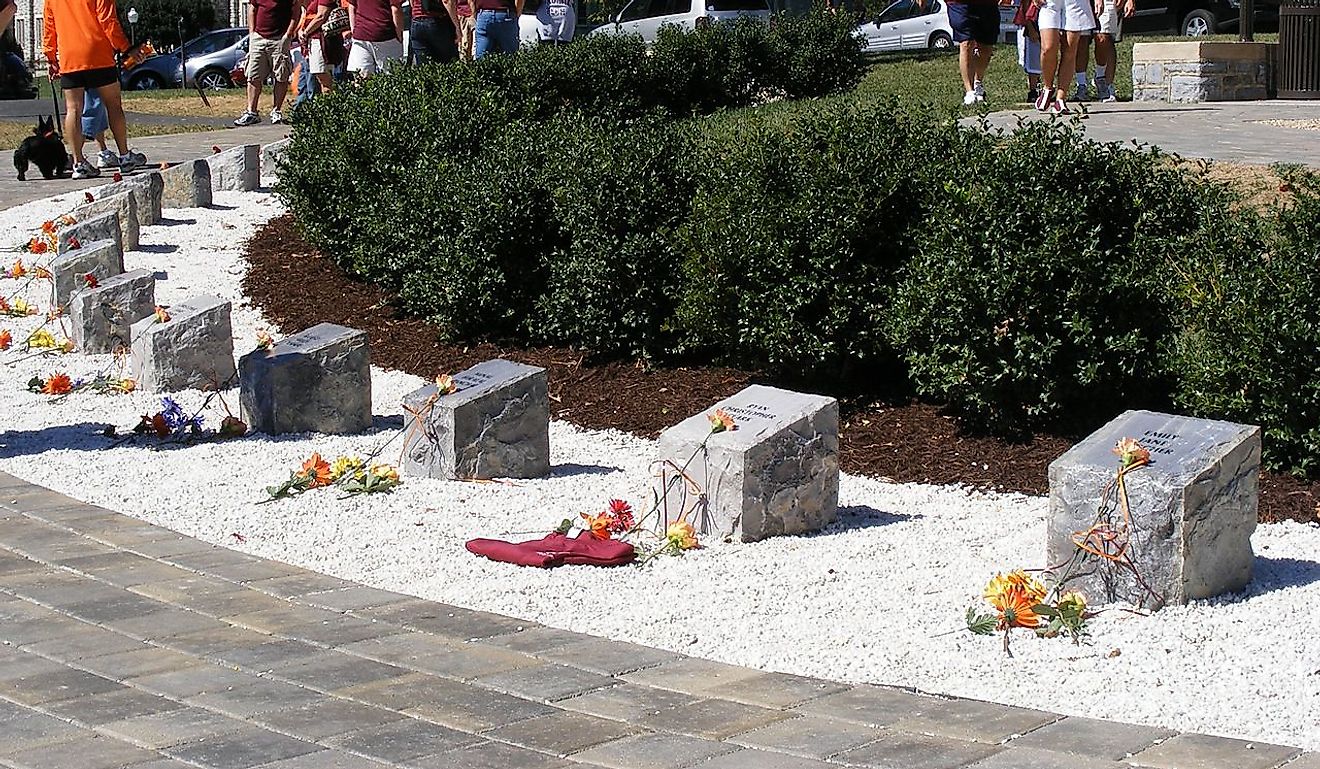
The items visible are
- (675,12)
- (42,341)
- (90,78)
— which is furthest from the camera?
(675,12)

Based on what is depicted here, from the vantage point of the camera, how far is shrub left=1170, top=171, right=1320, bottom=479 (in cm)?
600

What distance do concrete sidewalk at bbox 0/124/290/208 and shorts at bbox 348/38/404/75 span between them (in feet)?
8.17

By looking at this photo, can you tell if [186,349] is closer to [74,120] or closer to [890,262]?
[890,262]

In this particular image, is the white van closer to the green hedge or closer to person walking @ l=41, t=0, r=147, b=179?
person walking @ l=41, t=0, r=147, b=179

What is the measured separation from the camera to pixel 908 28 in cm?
3506

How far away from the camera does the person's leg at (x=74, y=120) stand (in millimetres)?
14797

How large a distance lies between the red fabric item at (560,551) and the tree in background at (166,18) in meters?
46.2

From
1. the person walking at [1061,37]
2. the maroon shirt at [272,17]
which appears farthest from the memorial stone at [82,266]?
the maroon shirt at [272,17]

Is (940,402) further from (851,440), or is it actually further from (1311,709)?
(1311,709)

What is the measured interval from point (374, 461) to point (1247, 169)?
5.91m

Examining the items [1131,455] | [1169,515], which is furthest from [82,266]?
[1169,515]

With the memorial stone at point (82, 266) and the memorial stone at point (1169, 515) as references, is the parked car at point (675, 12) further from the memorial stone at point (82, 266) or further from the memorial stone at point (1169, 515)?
the memorial stone at point (1169, 515)

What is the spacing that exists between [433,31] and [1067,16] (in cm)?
577

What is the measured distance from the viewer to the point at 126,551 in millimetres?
5730
